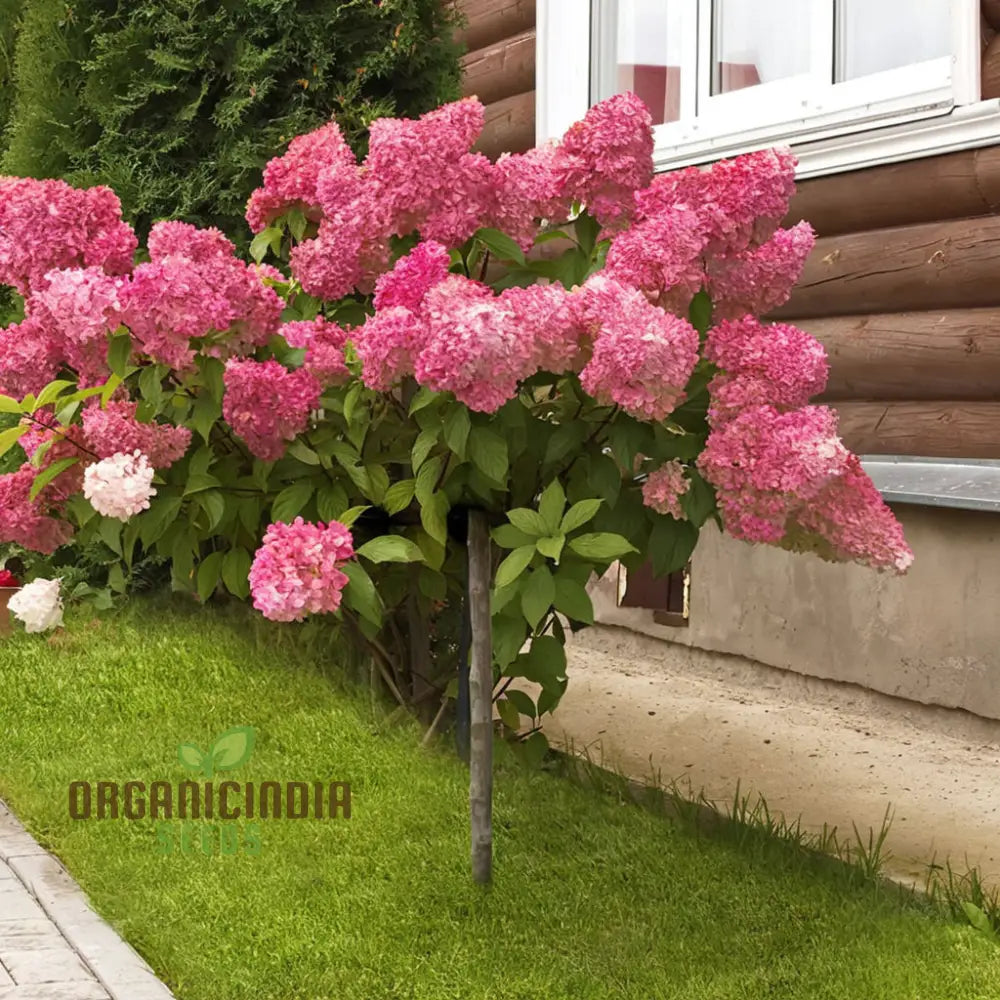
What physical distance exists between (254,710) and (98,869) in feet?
3.40

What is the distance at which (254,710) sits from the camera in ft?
15.2

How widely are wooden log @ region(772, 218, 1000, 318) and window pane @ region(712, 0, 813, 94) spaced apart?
72 cm

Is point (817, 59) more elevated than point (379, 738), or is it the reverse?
point (817, 59)

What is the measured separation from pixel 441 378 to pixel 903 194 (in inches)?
112

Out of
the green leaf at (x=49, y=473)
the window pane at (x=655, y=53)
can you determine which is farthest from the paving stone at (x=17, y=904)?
the window pane at (x=655, y=53)

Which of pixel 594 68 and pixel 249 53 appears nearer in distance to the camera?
pixel 249 53

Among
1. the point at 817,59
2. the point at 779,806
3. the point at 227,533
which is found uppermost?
the point at 817,59

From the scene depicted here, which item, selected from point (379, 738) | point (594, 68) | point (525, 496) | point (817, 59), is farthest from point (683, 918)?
point (594, 68)

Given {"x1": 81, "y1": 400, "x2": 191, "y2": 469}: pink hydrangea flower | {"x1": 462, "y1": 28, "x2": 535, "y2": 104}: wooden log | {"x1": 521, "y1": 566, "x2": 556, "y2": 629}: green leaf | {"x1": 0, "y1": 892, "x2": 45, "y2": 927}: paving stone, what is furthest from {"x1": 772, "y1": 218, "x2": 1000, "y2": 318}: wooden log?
{"x1": 0, "y1": 892, "x2": 45, "y2": 927}: paving stone

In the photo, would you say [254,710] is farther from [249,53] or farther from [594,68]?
[594,68]

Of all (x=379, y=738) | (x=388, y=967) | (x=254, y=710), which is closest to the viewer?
(x=388, y=967)

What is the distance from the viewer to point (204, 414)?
131 inches

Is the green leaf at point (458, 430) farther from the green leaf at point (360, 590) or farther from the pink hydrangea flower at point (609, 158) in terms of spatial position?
the pink hydrangea flower at point (609, 158)

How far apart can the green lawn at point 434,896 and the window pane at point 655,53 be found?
9.60 ft
